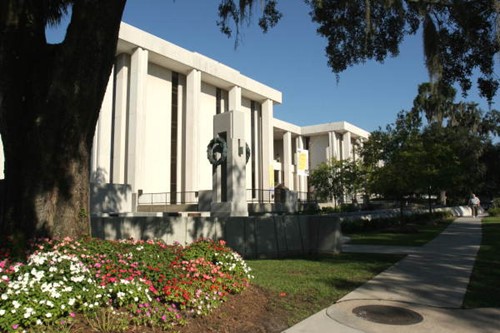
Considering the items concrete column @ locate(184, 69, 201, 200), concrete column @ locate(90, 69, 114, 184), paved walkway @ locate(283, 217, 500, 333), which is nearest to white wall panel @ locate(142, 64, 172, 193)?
concrete column @ locate(184, 69, 201, 200)

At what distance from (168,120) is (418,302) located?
96.9 feet

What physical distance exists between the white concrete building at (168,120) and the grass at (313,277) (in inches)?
595

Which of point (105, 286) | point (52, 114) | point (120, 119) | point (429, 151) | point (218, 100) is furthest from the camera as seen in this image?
point (218, 100)

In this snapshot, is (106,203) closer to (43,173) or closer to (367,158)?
(43,173)

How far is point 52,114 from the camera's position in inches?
233

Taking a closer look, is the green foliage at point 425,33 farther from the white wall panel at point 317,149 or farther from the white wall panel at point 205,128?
the white wall panel at point 317,149

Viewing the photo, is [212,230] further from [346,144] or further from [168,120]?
[346,144]

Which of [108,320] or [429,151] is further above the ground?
[429,151]

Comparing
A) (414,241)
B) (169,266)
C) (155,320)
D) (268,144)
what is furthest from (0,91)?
(268,144)

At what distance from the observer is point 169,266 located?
5812mm

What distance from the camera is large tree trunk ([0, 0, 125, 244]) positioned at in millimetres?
5965

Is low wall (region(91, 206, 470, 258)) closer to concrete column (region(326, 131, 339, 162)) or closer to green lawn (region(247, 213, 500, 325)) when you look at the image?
green lawn (region(247, 213, 500, 325))

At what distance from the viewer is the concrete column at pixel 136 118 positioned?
2908 centimetres

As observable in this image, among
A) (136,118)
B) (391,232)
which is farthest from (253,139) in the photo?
(391,232)
